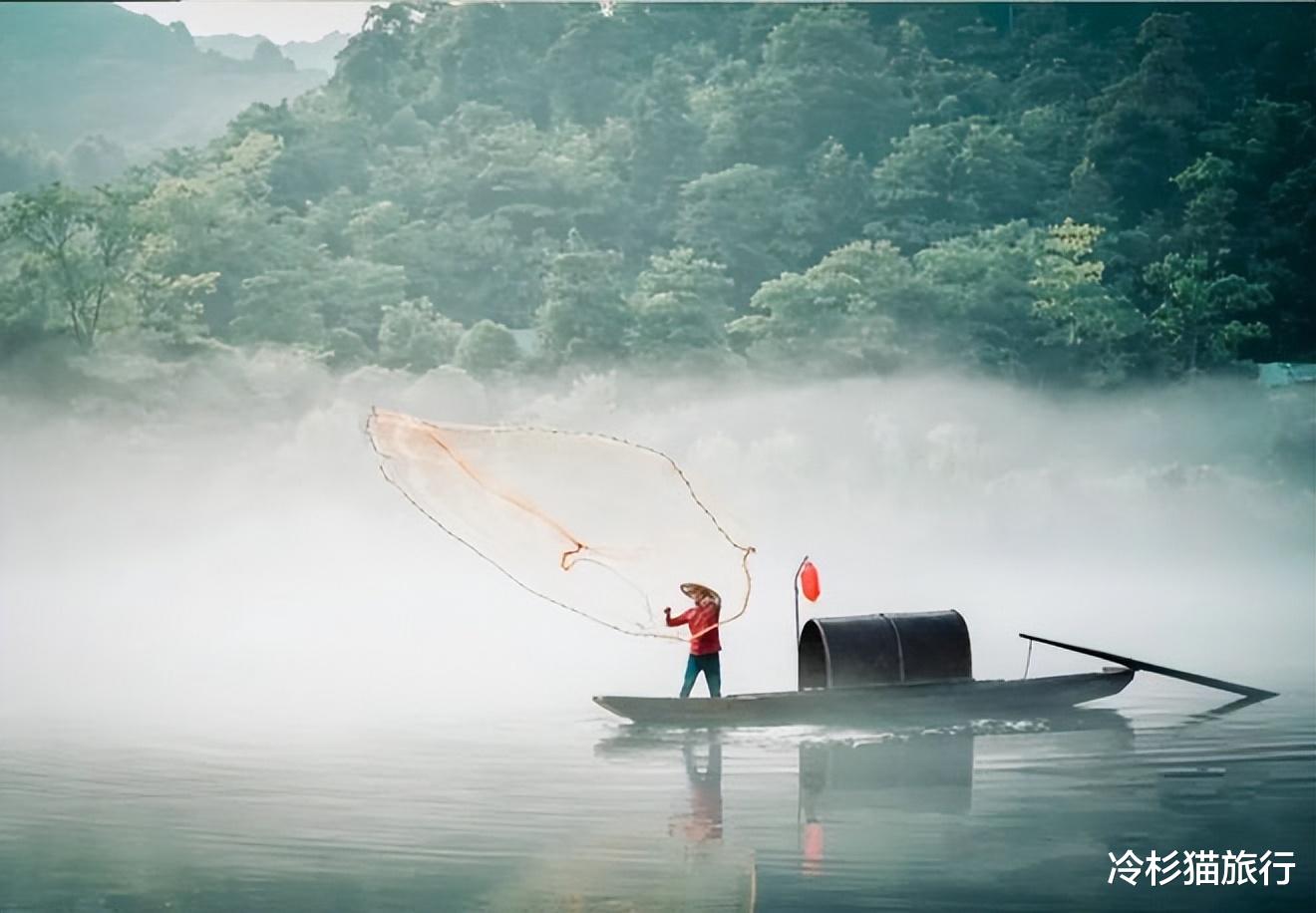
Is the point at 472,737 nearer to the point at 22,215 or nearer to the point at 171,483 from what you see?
the point at 171,483

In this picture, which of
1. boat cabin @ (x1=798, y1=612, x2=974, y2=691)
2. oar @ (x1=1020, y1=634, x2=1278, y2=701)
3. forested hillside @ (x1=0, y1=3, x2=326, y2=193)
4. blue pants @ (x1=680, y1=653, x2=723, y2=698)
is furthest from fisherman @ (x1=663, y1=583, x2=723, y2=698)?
forested hillside @ (x1=0, y1=3, x2=326, y2=193)

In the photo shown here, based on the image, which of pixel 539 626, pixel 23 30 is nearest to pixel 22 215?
pixel 23 30

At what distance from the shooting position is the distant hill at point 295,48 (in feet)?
205

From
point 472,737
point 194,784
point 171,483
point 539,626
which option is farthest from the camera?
point 171,483

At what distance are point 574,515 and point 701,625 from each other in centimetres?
1749

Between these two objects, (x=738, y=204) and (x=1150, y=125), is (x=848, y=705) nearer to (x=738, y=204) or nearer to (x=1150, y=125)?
(x=738, y=204)

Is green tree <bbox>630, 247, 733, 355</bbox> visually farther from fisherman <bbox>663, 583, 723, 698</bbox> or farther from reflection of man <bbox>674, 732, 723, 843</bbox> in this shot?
reflection of man <bbox>674, 732, 723, 843</bbox>

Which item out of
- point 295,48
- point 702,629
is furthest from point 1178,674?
point 295,48

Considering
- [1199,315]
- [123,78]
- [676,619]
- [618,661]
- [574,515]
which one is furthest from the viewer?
[123,78]

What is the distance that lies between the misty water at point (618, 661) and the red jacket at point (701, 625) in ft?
2.20

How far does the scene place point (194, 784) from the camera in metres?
14.2

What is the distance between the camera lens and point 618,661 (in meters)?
22.7

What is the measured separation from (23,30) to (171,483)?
25124 mm

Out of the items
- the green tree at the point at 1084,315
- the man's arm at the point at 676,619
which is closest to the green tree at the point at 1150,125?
the green tree at the point at 1084,315
